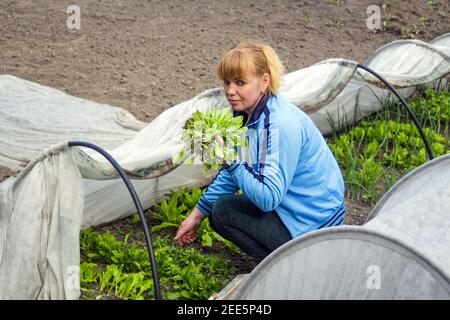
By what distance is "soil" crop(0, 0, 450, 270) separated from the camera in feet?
19.7

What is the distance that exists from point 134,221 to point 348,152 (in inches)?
56.5

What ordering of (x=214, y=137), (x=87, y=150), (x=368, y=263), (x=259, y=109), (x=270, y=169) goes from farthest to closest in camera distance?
(x=87, y=150) → (x=259, y=109) → (x=270, y=169) → (x=214, y=137) → (x=368, y=263)

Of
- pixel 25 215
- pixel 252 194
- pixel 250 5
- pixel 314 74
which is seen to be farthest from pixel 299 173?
pixel 250 5

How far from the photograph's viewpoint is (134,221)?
14.0 ft

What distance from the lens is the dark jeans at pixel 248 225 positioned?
3.43 meters

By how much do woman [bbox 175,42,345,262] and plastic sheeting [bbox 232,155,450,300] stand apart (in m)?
0.49

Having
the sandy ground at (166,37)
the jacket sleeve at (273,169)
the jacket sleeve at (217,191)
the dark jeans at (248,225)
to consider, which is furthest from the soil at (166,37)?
the jacket sleeve at (273,169)

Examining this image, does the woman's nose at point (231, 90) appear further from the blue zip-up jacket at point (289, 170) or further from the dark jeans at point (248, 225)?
the dark jeans at point (248, 225)

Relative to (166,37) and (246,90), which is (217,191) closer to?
(246,90)

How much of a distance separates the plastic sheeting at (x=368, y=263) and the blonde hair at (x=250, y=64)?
795 millimetres

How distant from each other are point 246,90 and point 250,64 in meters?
0.11

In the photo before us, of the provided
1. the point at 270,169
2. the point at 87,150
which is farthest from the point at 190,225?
the point at 87,150

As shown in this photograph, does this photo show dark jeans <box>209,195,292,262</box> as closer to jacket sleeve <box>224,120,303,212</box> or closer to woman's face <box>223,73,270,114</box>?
jacket sleeve <box>224,120,303,212</box>

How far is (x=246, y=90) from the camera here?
3248mm
